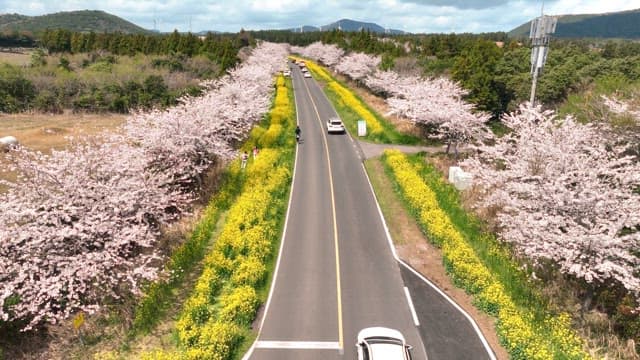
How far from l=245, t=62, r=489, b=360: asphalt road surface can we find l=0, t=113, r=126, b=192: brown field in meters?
24.7

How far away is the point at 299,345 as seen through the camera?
548 inches

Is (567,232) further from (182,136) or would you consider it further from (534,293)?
(182,136)

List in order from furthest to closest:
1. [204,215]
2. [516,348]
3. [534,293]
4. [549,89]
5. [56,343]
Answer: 1. [549,89]
2. [204,215]
3. [534,293]
4. [56,343]
5. [516,348]

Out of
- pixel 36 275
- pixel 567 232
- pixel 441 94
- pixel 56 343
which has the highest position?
pixel 441 94

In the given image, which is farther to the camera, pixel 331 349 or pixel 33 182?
pixel 33 182

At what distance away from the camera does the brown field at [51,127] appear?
1561 inches

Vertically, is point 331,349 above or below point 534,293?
below

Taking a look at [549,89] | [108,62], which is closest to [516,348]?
[549,89]

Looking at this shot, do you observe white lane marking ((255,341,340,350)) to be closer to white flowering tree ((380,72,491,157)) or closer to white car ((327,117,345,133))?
white flowering tree ((380,72,491,157))

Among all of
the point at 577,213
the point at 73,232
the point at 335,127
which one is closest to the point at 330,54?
the point at 335,127

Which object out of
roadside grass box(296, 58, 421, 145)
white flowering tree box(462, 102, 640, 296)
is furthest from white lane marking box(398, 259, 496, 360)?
roadside grass box(296, 58, 421, 145)

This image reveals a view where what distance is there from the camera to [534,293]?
52.4 feet

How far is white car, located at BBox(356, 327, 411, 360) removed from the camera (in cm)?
1191

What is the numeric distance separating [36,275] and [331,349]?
10.4 metres
